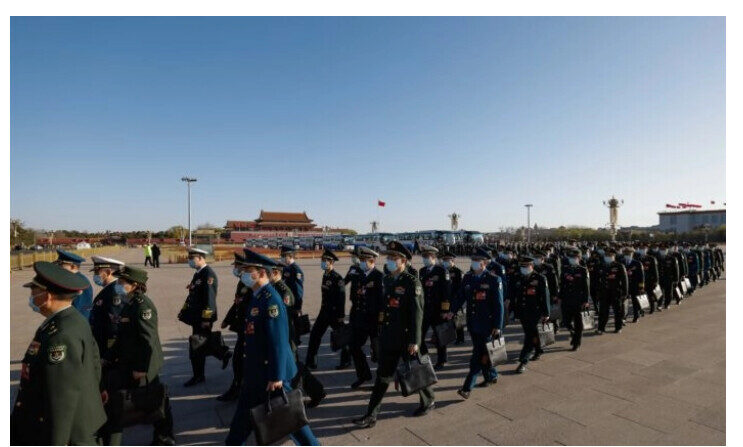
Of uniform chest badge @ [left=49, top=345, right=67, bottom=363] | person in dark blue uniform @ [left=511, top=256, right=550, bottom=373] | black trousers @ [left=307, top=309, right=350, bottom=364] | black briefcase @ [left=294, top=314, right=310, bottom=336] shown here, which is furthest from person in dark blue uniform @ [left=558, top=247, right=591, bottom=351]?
uniform chest badge @ [left=49, top=345, right=67, bottom=363]

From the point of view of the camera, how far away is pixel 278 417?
128 inches

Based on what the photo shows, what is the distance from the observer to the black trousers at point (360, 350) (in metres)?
5.81

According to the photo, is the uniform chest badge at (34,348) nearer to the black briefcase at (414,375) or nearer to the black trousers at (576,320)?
the black briefcase at (414,375)

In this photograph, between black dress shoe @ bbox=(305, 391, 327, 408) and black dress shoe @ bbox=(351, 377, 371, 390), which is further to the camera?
black dress shoe @ bbox=(351, 377, 371, 390)

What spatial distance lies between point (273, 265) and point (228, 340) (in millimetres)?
5587

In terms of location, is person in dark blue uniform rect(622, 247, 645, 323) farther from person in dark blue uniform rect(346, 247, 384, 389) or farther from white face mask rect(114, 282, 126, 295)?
white face mask rect(114, 282, 126, 295)

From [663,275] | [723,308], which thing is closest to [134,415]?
[663,275]

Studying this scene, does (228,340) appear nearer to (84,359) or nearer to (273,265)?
(273,265)

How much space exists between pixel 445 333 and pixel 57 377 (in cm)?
508

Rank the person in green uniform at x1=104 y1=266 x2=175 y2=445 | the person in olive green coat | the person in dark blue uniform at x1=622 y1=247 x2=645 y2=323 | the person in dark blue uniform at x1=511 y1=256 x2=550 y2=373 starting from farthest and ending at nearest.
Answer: the person in dark blue uniform at x1=622 y1=247 x2=645 y2=323 < the person in dark blue uniform at x1=511 y1=256 x2=550 y2=373 < the person in green uniform at x1=104 y1=266 x2=175 y2=445 < the person in olive green coat

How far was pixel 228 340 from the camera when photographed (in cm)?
854

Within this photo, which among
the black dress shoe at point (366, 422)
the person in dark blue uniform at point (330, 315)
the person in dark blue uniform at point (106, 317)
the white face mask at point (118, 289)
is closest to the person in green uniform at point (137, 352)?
the person in dark blue uniform at point (106, 317)

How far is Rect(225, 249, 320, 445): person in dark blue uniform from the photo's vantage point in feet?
11.2

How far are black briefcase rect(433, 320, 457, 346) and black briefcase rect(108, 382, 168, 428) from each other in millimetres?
3948
